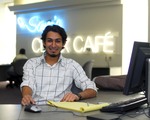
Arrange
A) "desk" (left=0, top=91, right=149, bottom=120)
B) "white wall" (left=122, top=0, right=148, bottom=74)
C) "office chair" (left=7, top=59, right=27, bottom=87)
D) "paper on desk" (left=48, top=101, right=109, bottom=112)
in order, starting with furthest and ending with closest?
"office chair" (left=7, top=59, right=27, bottom=87) < "white wall" (left=122, top=0, right=148, bottom=74) < "paper on desk" (left=48, top=101, right=109, bottom=112) < "desk" (left=0, top=91, right=149, bottom=120)

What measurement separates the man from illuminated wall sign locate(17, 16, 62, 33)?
17.3ft

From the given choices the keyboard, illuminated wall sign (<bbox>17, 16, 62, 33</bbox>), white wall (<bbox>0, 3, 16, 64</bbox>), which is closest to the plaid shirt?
the keyboard

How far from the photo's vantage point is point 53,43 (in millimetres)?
Result: 2344

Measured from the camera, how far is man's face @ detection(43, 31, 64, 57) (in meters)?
2.35

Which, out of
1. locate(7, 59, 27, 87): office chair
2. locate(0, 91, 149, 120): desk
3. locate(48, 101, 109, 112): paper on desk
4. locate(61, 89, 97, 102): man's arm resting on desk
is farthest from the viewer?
locate(7, 59, 27, 87): office chair

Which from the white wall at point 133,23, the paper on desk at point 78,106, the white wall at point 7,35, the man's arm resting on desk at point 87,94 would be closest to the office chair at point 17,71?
the white wall at point 7,35

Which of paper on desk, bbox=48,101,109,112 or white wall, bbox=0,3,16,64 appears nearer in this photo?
paper on desk, bbox=48,101,109,112

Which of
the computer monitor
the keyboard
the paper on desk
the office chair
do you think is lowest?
the office chair

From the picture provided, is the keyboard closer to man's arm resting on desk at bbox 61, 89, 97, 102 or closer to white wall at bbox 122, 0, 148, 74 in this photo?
man's arm resting on desk at bbox 61, 89, 97, 102

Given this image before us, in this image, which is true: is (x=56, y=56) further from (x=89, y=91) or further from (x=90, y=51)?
(x=90, y=51)

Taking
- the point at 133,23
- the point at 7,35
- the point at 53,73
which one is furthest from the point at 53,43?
the point at 7,35

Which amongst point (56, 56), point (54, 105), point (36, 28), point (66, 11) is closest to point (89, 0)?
point (66, 11)

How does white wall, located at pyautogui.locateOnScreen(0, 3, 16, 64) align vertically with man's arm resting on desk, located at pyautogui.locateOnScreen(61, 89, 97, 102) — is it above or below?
above

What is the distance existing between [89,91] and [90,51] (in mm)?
4649
